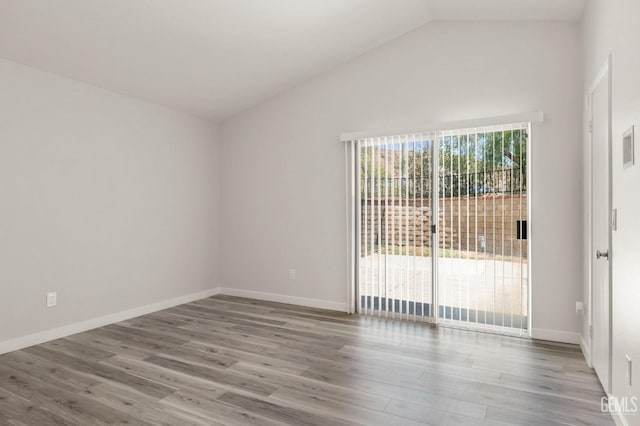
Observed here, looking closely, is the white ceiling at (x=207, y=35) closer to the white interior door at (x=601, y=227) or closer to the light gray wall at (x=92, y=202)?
the light gray wall at (x=92, y=202)

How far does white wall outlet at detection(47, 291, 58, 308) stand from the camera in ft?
12.4

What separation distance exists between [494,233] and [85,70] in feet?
14.1

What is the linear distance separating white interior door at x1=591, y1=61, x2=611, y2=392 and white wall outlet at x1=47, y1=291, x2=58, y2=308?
458cm

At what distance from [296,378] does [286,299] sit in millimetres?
2320

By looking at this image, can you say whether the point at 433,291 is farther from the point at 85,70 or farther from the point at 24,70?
the point at 24,70

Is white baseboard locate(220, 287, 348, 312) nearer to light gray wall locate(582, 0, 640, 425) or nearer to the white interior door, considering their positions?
the white interior door

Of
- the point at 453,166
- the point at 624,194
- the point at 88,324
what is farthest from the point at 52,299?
the point at 624,194

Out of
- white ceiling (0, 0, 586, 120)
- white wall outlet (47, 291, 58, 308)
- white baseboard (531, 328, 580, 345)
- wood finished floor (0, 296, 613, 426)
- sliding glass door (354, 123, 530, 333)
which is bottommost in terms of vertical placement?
wood finished floor (0, 296, 613, 426)

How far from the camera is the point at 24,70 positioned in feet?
11.8

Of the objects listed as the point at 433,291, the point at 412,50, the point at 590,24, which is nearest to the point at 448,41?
the point at 412,50

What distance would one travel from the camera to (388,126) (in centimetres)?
452

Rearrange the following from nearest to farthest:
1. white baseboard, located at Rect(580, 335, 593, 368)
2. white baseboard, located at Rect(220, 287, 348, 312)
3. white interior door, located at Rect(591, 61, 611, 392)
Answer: white interior door, located at Rect(591, 61, 611, 392), white baseboard, located at Rect(580, 335, 593, 368), white baseboard, located at Rect(220, 287, 348, 312)

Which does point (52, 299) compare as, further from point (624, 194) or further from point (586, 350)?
point (586, 350)

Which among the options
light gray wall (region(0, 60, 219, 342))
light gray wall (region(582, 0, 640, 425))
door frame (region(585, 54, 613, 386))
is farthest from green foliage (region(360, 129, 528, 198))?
light gray wall (region(0, 60, 219, 342))
